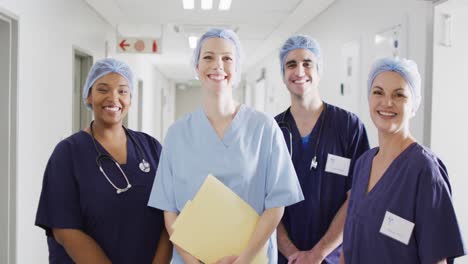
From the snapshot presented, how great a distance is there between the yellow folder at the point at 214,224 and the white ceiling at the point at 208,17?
3.21m

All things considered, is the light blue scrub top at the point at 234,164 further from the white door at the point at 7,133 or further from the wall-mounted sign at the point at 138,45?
the wall-mounted sign at the point at 138,45

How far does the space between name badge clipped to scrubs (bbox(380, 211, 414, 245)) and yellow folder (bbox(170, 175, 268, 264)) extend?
15.3 inches

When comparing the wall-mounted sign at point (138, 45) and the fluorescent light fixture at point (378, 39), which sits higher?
the wall-mounted sign at point (138, 45)

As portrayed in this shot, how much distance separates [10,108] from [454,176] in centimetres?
267

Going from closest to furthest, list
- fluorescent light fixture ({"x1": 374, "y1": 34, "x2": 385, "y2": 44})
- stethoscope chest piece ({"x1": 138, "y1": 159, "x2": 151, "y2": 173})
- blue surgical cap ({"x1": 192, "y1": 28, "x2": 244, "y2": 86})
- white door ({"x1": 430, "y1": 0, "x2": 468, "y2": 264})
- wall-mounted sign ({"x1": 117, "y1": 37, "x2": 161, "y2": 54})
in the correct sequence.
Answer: blue surgical cap ({"x1": 192, "y1": 28, "x2": 244, "y2": 86}), stethoscope chest piece ({"x1": 138, "y1": 159, "x2": 151, "y2": 173}), white door ({"x1": 430, "y1": 0, "x2": 468, "y2": 264}), fluorescent light fixture ({"x1": 374, "y1": 34, "x2": 385, "y2": 44}), wall-mounted sign ({"x1": 117, "y1": 37, "x2": 161, "y2": 54})

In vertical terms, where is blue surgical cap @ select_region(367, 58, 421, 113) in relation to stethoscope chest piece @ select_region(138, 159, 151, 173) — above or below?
above

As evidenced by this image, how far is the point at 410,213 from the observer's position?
1.24 m

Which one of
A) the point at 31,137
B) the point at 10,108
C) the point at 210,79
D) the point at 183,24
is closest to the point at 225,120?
the point at 210,79

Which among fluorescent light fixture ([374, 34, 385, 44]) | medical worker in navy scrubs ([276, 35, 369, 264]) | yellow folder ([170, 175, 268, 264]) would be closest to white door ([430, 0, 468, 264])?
fluorescent light fixture ([374, 34, 385, 44])

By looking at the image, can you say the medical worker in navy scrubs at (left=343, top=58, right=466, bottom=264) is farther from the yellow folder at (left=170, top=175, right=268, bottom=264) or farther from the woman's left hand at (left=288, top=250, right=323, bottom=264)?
the yellow folder at (left=170, top=175, right=268, bottom=264)

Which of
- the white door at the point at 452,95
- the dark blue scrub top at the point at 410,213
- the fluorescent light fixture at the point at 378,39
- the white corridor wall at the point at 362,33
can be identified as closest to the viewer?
the dark blue scrub top at the point at 410,213

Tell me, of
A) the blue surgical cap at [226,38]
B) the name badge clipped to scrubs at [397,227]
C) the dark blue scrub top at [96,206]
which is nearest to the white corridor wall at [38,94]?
the dark blue scrub top at [96,206]

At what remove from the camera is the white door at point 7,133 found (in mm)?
2555

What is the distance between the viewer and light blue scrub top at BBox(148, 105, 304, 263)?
1360 mm
